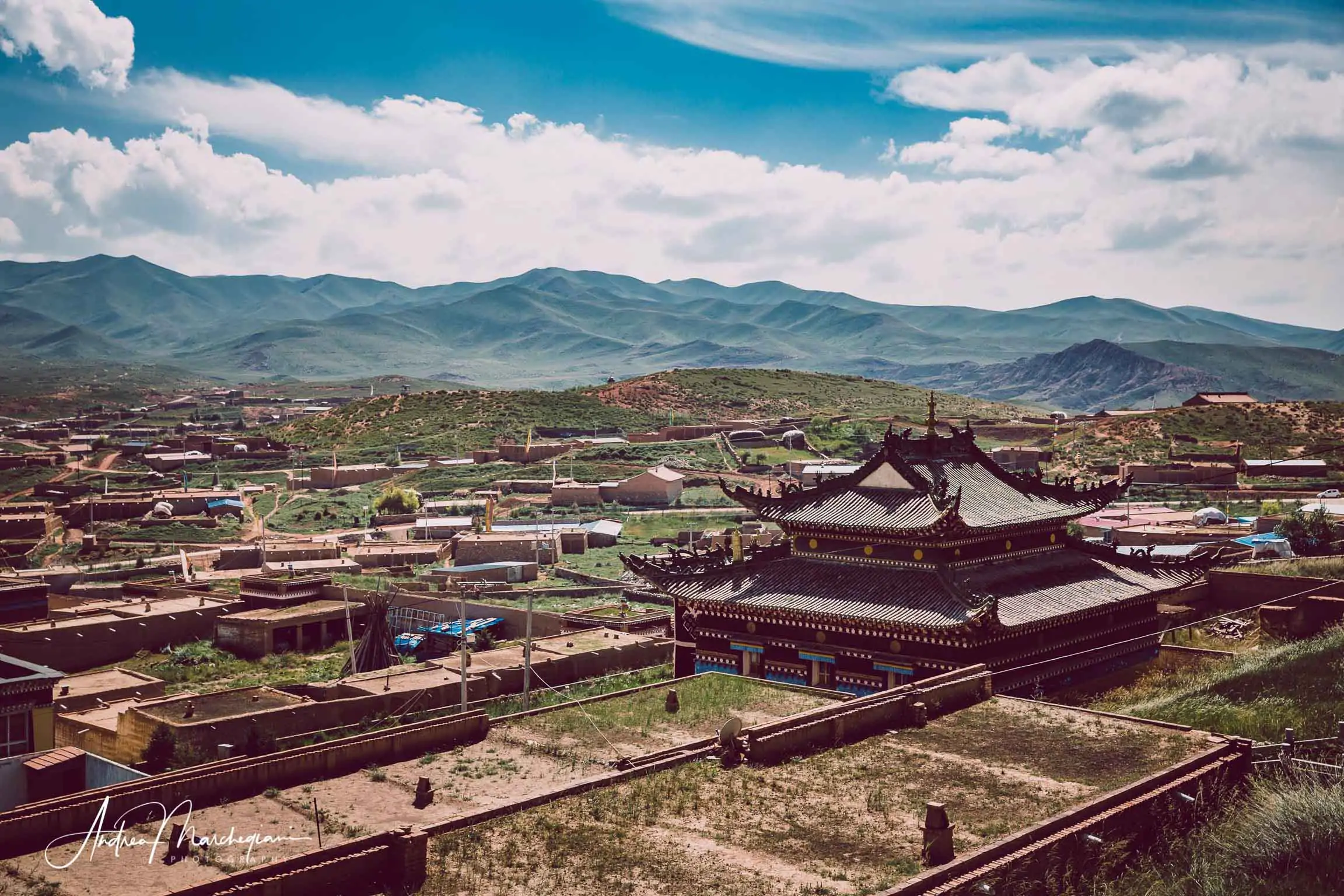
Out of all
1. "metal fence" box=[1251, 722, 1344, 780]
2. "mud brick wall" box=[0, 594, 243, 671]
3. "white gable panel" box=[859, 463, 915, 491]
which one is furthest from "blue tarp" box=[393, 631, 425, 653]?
"metal fence" box=[1251, 722, 1344, 780]

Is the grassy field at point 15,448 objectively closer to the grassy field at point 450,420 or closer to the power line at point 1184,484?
the grassy field at point 450,420

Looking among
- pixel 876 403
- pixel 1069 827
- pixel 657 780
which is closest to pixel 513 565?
pixel 657 780

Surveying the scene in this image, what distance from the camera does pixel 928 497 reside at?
Result: 3105cm


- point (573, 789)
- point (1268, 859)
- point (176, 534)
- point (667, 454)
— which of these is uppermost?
point (667, 454)

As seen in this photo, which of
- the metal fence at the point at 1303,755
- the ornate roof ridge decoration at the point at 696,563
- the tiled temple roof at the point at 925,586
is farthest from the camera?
the ornate roof ridge decoration at the point at 696,563

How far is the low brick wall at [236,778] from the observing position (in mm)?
16531

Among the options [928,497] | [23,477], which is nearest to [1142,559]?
[928,497]

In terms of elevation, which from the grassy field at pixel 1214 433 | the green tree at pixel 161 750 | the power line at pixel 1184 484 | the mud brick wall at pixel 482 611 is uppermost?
the grassy field at pixel 1214 433

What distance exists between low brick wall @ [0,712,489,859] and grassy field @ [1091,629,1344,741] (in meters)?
14.0

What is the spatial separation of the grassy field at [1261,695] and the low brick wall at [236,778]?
14.0 meters

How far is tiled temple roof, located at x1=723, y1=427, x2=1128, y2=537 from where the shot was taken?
3056cm

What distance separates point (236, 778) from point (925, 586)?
1680cm

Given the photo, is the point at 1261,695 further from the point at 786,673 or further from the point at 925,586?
the point at 786,673

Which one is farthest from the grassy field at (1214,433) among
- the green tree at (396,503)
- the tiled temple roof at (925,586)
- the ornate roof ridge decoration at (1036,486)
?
the tiled temple roof at (925,586)
